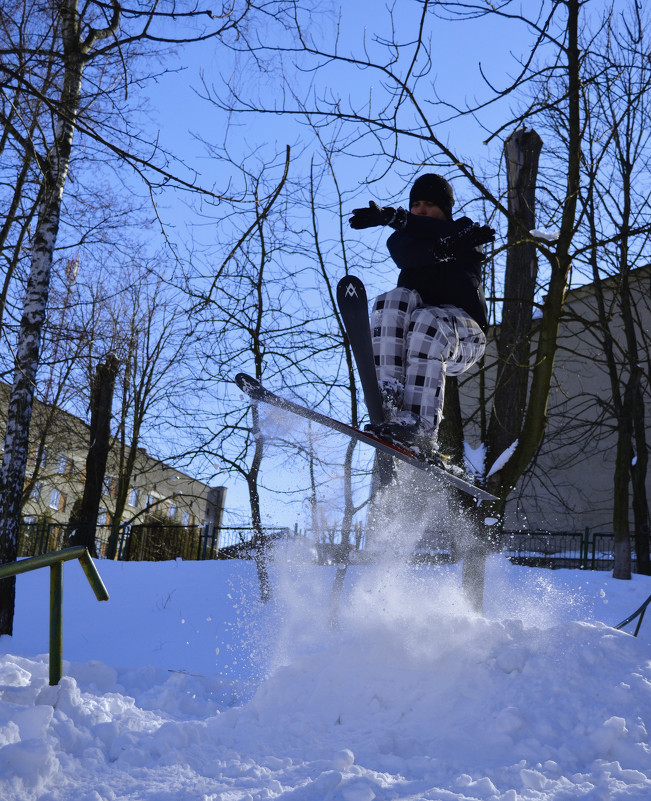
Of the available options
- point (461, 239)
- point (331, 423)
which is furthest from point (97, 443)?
point (461, 239)

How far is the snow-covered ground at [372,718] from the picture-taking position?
3.45 m

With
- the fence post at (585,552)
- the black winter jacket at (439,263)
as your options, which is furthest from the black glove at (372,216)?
the fence post at (585,552)

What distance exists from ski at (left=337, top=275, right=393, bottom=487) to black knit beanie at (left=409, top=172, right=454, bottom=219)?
83 cm

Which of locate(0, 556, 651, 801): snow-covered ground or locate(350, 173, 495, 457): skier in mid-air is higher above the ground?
locate(350, 173, 495, 457): skier in mid-air

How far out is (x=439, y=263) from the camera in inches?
203

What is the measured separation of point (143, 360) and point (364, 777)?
53.8 ft

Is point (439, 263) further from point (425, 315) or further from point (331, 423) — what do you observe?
point (331, 423)

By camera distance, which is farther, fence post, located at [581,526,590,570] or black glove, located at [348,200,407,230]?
fence post, located at [581,526,590,570]

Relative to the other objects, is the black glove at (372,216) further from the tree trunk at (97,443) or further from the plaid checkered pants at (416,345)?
the tree trunk at (97,443)

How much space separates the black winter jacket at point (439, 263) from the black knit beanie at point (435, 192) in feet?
0.90

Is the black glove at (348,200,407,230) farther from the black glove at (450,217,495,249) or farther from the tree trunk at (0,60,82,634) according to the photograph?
the tree trunk at (0,60,82,634)

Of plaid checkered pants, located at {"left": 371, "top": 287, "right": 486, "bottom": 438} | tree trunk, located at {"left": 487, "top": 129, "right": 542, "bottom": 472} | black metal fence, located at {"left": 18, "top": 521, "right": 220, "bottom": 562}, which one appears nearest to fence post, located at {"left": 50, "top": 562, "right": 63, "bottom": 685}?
plaid checkered pants, located at {"left": 371, "top": 287, "right": 486, "bottom": 438}

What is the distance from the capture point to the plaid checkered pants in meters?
5.10

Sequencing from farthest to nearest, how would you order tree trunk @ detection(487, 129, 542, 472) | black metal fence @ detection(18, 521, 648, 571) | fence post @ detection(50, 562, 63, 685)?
black metal fence @ detection(18, 521, 648, 571) < tree trunk @ detection(487, 129, 542, 472) < fence post @ detection(50, 562, 63, 685)
